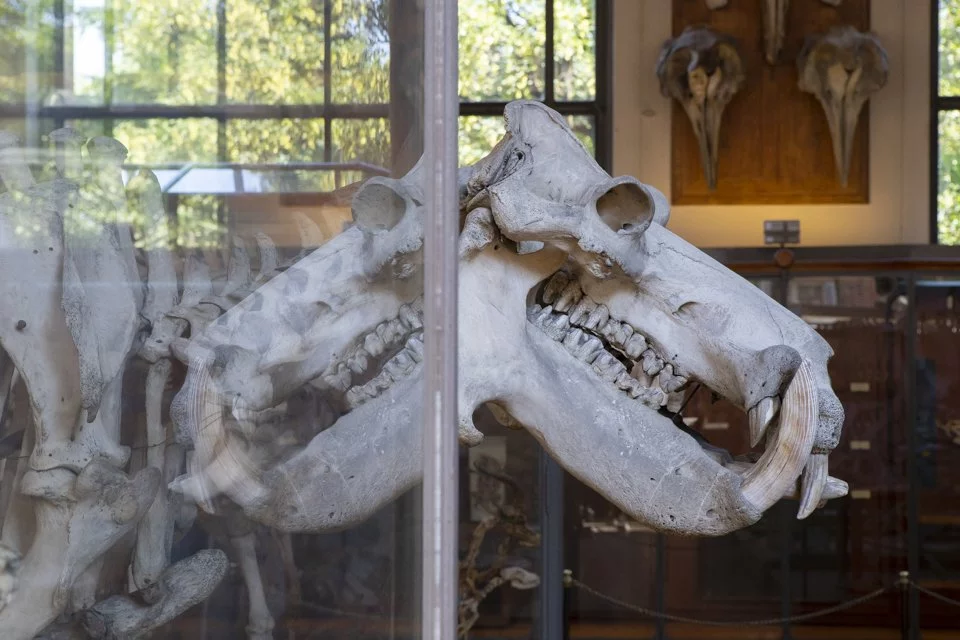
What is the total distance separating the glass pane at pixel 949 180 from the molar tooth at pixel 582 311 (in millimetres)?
6605

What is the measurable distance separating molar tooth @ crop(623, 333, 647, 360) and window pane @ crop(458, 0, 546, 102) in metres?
6.81

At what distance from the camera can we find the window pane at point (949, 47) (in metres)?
8.09

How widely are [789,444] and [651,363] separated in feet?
1.00

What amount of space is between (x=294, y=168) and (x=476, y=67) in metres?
7.73

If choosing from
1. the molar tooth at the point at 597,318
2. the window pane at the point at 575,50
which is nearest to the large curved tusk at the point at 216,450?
the molar tooth at the point at 597,318

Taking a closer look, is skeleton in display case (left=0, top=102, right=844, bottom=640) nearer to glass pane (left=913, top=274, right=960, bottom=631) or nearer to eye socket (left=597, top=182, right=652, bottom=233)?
eye socket (left=597, top=182, right=652, bottom=233)

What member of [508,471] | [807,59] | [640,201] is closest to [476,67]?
[807,59]

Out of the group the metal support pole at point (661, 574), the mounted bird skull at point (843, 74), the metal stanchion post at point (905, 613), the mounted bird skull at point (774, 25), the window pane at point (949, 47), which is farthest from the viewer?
the window pane at point (949, 47)

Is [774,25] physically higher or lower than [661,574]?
higher

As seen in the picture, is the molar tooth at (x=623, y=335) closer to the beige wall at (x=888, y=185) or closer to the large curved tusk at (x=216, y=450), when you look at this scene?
the large curved tusk at (x=216, y=450)

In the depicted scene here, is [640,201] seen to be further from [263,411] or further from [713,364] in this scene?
[263,411]

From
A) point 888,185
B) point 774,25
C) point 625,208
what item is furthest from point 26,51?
point 888,185

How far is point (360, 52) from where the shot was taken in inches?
45.3

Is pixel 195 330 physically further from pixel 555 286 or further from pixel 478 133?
pixel 478 133
